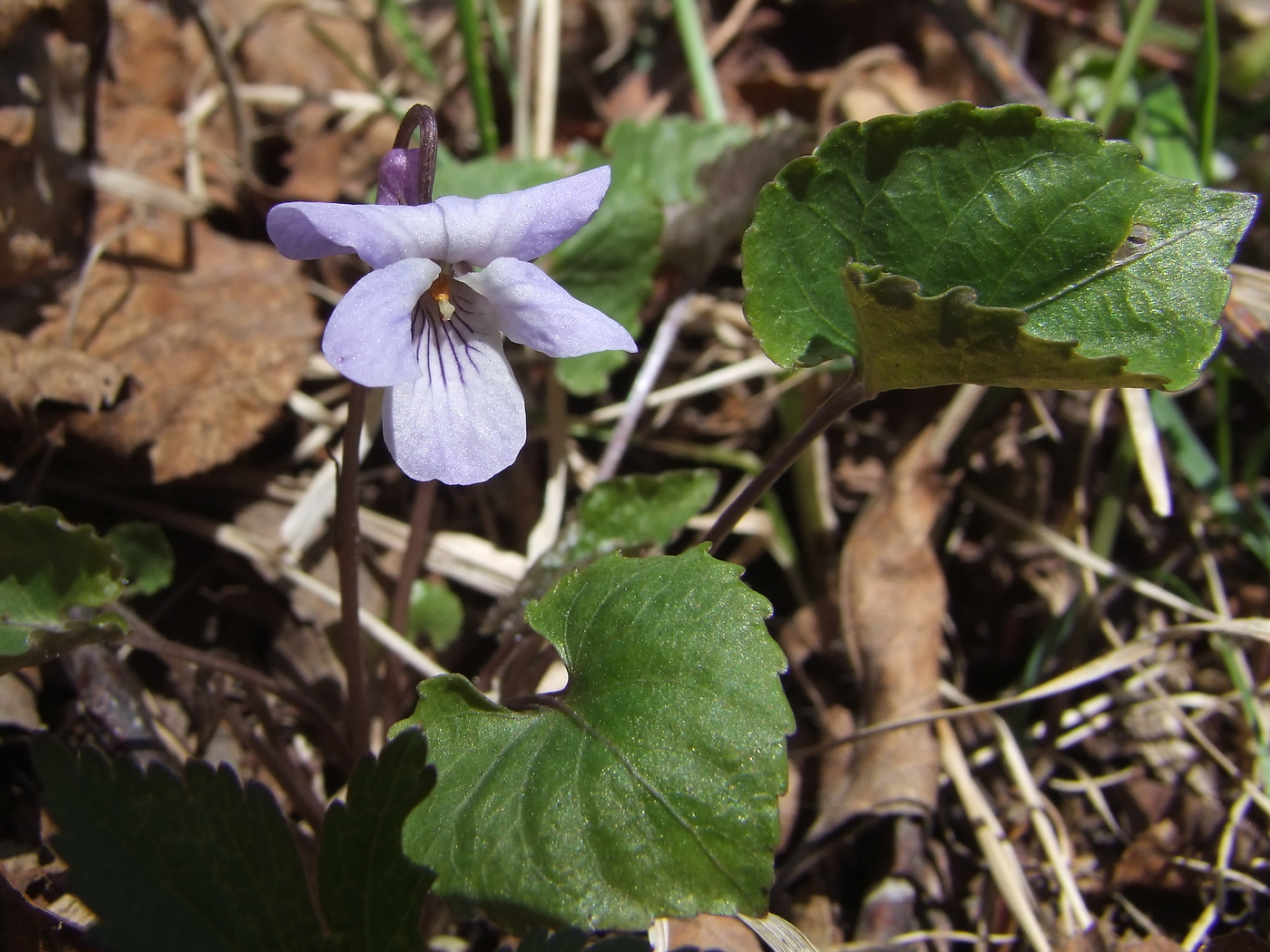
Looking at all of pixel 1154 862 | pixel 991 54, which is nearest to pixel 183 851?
pixel 1154 862

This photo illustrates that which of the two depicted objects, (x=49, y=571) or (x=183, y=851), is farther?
(x=49, y=571)

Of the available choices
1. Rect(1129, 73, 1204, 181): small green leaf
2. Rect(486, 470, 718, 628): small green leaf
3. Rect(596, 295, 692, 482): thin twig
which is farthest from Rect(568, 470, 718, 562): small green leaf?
Rect(1129, 73, 1204, 181): small green leaf

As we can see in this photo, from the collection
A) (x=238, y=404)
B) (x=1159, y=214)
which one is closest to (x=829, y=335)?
(x=1159, y=214)

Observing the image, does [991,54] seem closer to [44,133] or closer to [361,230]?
[361,230]

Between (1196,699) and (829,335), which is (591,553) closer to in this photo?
(829,335)

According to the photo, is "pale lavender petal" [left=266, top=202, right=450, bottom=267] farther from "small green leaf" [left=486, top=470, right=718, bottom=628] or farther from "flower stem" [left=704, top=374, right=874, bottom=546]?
"small green leaf" [left=486, top=470, right=718, bottom=628]

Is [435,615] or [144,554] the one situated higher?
[144,554]

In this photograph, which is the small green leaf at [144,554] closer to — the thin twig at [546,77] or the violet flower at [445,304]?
the violet flower at [445,304]

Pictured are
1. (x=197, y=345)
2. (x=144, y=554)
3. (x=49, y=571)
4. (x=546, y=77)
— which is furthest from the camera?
(x=546, y=77)
